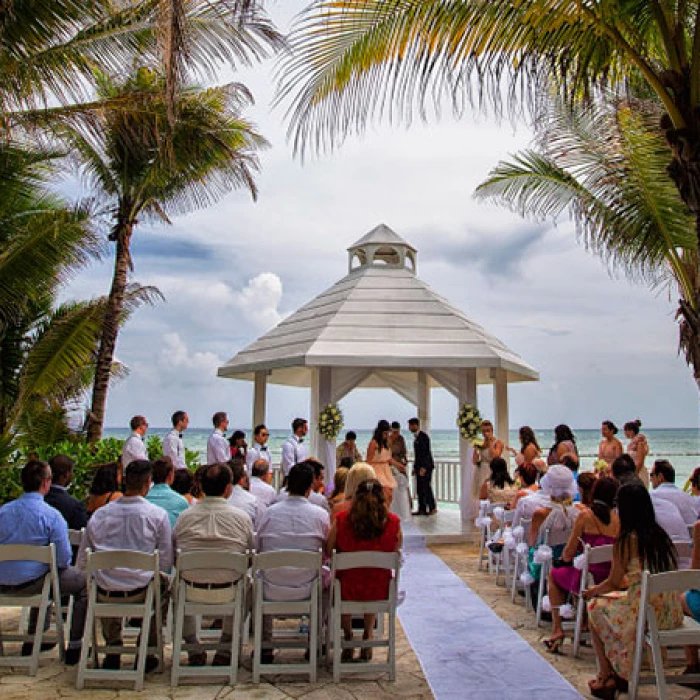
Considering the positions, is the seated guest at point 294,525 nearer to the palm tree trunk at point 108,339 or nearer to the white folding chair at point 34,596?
the white folding chair at point 34,596

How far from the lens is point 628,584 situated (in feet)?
14.5

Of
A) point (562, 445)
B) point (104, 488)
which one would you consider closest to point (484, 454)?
point (562, 445)

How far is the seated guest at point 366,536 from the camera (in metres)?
4.85

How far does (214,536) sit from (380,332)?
24.3ft

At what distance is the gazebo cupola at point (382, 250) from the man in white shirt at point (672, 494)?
8919 millimetres

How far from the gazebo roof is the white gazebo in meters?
0.02

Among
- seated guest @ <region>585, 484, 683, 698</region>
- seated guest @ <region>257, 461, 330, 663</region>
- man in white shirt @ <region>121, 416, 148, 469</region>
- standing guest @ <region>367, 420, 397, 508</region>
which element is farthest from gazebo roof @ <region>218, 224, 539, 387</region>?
seated guest @ <region>585, 484, 683, 698</region>

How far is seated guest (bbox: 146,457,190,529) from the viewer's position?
5871 mm

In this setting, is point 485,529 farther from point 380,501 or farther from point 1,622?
point 1,622

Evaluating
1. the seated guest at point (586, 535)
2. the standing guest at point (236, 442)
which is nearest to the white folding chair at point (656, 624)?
the seated guest at point (586, 535)

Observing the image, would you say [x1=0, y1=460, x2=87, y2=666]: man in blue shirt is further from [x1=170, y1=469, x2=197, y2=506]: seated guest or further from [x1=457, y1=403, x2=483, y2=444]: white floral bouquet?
[x1=457, y1=403, x2=483, y2=444]: white floral bouquet

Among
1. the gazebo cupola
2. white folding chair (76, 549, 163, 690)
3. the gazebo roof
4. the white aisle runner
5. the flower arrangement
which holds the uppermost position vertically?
the gazebo cupola

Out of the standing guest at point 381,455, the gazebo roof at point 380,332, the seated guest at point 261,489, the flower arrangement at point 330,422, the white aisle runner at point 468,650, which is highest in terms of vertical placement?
the gazebo roof at point 380,332

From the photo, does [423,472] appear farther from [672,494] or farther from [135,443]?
[672,494]
